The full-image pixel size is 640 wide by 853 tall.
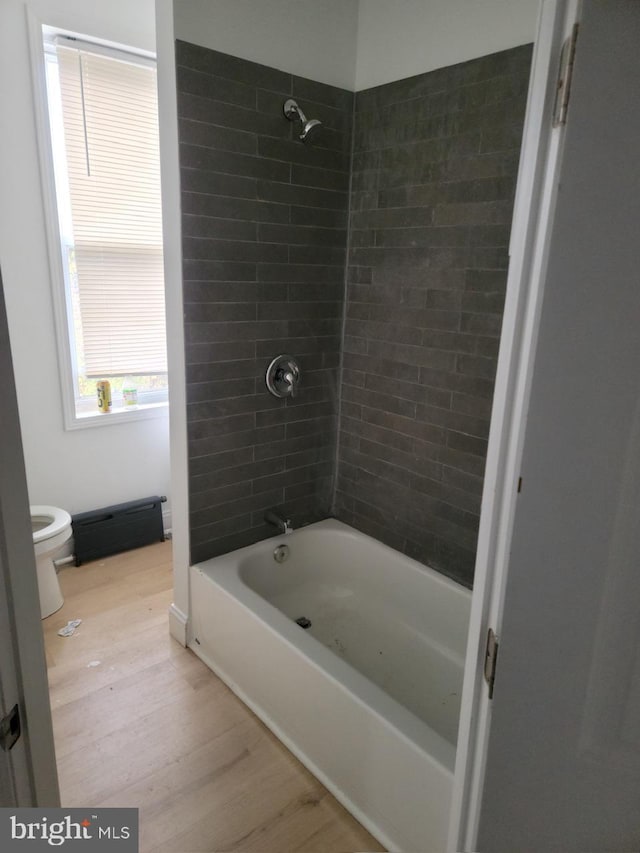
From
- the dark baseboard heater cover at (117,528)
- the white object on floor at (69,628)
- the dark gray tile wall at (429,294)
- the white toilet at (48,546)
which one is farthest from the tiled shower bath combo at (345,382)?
the dark baseboard heater cover at (117,528)

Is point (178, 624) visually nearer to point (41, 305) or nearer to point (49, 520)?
point (49, 520)

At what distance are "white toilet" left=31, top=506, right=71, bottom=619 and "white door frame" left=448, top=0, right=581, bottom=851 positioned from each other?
7.06ft

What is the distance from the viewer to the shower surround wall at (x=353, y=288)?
6.57 feet

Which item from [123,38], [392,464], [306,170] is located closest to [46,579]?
[392,464]

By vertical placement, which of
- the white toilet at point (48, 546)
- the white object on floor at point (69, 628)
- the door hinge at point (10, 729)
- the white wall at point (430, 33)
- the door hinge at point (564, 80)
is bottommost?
the white object on floor at point (69, 628)

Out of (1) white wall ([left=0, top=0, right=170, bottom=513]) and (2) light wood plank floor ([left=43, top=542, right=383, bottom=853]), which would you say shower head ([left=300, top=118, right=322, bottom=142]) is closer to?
(1) white wall ([left=0, top=0, right=170, bottom=513])

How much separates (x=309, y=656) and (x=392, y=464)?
0.99 metres

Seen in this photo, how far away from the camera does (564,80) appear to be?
0.67 meters

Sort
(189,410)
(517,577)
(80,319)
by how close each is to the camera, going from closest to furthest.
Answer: (517,577), (189,410), (80,319)

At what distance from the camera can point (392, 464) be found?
2.53 metres

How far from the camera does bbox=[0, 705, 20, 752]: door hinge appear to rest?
84cm

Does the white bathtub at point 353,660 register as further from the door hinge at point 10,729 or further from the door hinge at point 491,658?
the door hinge at point 10,729

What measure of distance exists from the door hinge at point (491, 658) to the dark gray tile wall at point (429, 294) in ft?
4.35

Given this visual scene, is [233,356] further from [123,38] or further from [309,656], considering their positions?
[123,38]
